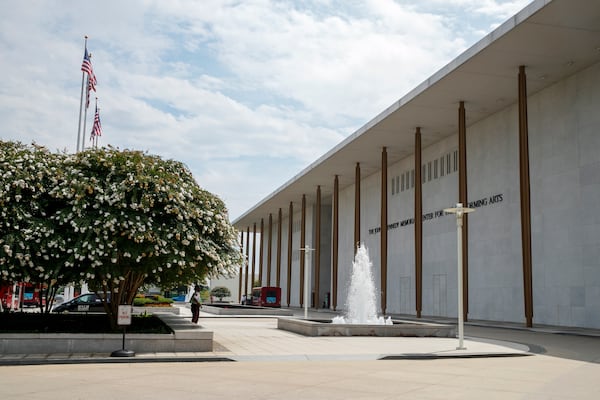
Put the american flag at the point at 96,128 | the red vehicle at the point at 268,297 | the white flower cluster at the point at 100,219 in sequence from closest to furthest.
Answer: the white flower cluster at the point at 100,219, the american flag at the point at 96,128, the red vehicle at the point at 268,297

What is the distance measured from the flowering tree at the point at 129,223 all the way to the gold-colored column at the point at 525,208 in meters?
14.7

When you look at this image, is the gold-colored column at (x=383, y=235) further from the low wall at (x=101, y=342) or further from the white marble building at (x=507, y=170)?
Answer: the low wall at (x=101, y=342)

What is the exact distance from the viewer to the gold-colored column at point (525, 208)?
89.1 feet

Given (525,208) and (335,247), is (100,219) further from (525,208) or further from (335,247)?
(335,247)

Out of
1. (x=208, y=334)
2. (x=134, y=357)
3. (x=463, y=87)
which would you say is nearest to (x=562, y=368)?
(x=208, y=334)

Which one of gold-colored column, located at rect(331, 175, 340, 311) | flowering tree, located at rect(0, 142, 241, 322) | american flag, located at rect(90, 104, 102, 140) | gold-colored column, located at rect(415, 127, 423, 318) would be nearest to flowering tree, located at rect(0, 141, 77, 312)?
flowering tree, located at rect(0, 142, 241, 322)

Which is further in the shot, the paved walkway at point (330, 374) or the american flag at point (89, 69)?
the american flag at point (89, 69)

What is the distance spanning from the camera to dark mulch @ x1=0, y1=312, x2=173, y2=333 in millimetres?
16625

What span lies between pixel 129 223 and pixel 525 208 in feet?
60.8

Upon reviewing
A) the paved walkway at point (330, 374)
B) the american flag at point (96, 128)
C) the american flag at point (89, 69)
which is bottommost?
the paved walkway at point (330, 374)

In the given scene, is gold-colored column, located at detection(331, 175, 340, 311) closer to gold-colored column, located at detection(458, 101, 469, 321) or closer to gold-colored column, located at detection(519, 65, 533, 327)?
gold-colored column, located at detection(458, 101, 469, 321)

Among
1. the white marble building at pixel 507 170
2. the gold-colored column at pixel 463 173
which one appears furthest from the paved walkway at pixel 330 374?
the gold-colored column at pixel 463 173

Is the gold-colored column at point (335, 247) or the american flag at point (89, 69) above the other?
the american flag at point (89, 69)

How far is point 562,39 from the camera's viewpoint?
2564 cm
